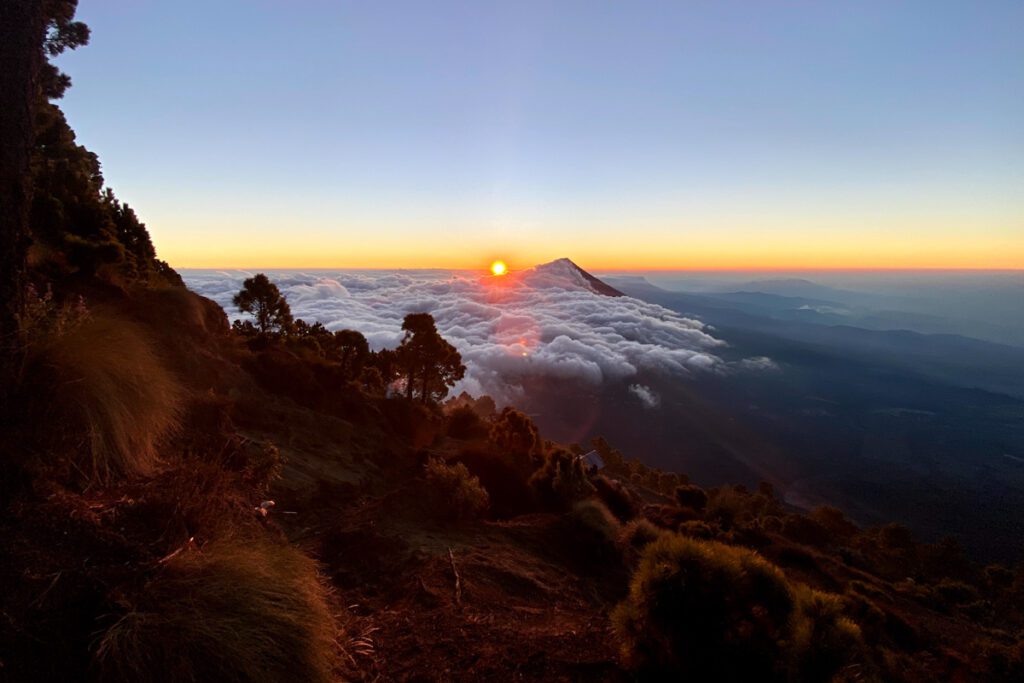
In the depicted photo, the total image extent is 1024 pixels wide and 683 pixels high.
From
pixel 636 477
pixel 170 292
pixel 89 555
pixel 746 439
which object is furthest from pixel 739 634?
pixel 746 439

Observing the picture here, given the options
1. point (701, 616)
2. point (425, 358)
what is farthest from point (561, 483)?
point (425, 358)

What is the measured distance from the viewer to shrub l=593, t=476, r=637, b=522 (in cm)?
1527

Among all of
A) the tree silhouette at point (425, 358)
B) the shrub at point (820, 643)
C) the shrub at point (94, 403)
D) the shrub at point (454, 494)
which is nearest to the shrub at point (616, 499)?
the shrub at point (454, 494)

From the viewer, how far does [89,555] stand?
3199 mm

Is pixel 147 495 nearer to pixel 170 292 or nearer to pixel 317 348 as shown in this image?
pixel 170 292

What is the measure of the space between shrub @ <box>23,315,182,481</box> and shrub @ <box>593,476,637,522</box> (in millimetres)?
12875

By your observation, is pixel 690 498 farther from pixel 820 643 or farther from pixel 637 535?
pixel 820 643

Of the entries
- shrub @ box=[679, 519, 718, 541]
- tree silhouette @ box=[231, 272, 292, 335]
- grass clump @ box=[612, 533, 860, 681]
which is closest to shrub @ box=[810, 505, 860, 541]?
shrub @ box=[679, 519, 718, 541]

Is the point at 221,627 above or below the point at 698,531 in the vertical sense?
above

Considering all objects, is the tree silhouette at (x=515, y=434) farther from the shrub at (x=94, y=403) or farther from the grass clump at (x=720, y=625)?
the shrub at (x=94, y=403)

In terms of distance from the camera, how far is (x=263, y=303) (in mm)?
27172

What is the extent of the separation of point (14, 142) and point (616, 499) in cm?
1540

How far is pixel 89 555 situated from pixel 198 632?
1034mm

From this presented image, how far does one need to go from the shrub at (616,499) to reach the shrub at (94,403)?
42.2 ft
